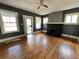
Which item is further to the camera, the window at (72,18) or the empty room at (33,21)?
the window at (72,18)

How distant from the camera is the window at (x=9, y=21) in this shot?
147 inches

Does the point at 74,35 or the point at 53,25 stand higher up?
the point at 53,25

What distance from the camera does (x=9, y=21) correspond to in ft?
13.8

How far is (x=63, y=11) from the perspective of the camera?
5254 millimetres

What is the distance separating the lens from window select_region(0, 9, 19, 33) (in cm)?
374

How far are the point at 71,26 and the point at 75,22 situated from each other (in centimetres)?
46

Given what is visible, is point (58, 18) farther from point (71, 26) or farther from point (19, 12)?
point (19, 12)

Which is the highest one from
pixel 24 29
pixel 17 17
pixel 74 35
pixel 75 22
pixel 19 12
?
pixel 19 12

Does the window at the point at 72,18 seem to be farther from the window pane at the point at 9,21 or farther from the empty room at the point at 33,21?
the window pane at the point at 9,21

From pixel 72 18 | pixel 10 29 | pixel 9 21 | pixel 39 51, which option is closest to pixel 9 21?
pixel 9 21

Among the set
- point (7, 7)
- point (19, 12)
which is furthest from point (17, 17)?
point (7, 7)

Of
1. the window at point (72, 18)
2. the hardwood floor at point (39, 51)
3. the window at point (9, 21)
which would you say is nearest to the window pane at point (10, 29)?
the window at point (9, 21)

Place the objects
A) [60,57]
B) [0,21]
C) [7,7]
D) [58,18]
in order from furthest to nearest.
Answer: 1. [58,18]
2. [7,7]
3. [0,21]
4. [60,57]

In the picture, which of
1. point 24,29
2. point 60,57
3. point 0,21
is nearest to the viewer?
point 60,57
